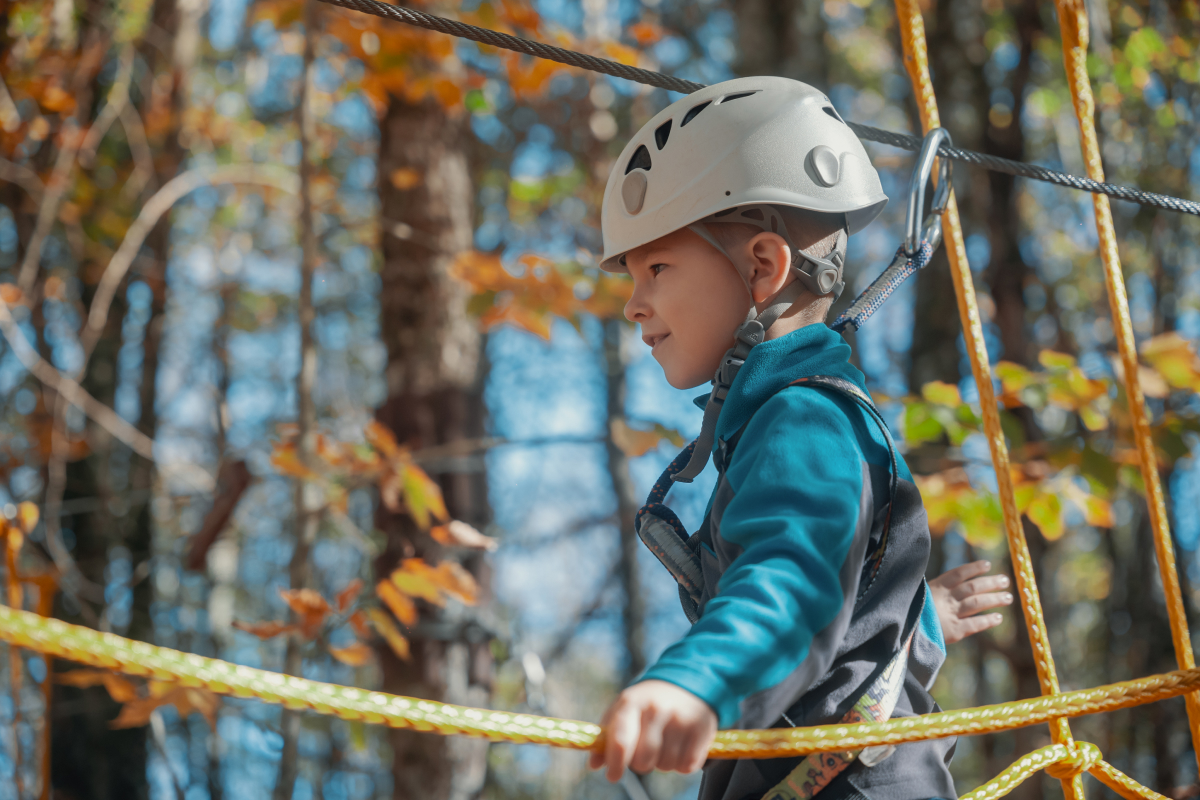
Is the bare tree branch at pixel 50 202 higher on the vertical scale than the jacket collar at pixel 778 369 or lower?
higher

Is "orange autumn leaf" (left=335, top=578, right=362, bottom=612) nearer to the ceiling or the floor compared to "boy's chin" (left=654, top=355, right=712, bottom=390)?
Result: nearer to the floor

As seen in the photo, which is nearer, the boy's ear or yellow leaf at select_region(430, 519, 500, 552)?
the boy's ear

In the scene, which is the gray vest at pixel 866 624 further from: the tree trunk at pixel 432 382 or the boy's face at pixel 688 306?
the tree trunk at pixel 432 382

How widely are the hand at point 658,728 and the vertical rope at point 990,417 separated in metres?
0.81

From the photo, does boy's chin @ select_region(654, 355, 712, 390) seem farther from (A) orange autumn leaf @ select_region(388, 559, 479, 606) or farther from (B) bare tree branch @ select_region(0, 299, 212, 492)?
(B) bare tree branch @ select_region(0, 299, 212, 492)

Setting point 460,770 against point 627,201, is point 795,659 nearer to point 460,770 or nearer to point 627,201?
point 627,201

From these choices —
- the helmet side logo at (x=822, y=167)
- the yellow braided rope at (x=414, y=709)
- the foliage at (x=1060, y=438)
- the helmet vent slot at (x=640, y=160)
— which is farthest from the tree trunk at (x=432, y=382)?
the yellow braided rope at (x=414, y=709)

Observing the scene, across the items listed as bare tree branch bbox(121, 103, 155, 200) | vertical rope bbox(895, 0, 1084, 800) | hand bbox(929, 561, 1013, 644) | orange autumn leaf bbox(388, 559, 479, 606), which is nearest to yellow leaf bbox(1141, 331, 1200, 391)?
vertical rope bbox(895, 0, 1084, 800)

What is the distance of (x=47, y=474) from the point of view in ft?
16.8

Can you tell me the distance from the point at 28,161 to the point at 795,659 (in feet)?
18.7

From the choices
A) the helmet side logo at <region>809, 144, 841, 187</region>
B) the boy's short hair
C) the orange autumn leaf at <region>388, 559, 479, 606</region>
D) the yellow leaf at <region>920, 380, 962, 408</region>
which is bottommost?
the orange autumn leaf at <region>388, 559, 479, 606</region>

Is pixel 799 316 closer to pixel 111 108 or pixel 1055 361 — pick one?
pixel 1055 361

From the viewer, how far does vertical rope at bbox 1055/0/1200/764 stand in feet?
5.01

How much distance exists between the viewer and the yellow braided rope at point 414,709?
0.69 metres
